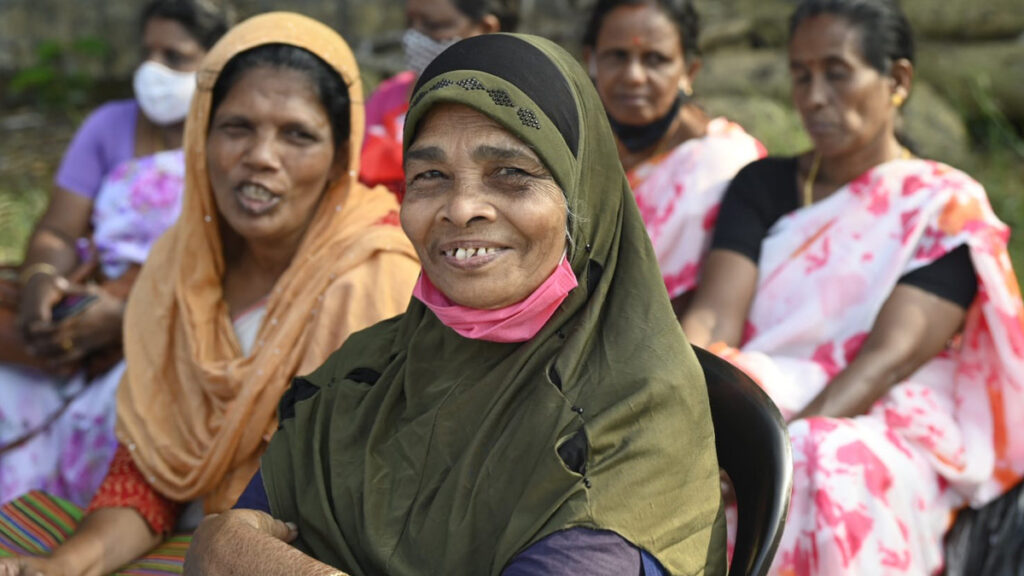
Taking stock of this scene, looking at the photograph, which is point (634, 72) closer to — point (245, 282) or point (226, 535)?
point (245, 282)

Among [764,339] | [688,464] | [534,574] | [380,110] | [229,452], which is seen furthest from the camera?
[380,110]

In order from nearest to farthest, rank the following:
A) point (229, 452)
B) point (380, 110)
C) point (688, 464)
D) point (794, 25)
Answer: point (688, 464)
point (229, 452)
point (794, 25)
point (380, 110)

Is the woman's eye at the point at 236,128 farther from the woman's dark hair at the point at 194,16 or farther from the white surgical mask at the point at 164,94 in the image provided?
the woman's dark hair at the point at 194,16

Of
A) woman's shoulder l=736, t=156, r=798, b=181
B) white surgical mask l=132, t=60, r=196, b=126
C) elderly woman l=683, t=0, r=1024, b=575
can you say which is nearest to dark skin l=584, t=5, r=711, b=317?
woman's shoulder l=736, t=156, r=798, b=181

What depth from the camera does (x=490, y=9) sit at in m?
4.28

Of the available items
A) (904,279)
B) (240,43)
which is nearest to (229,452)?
(240,43)

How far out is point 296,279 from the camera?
2.71 metres

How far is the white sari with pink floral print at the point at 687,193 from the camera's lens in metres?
3.40

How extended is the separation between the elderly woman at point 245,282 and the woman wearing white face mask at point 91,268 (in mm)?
543

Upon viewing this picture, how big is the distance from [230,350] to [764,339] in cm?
144

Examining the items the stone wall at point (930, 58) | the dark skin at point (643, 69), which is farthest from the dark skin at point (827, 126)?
the stone wall at point (930, 58)

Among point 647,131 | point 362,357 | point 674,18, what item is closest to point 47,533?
point 362,357

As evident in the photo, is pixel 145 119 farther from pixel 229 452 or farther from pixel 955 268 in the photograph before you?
pixel 955 268

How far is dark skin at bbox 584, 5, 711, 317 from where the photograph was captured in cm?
365
